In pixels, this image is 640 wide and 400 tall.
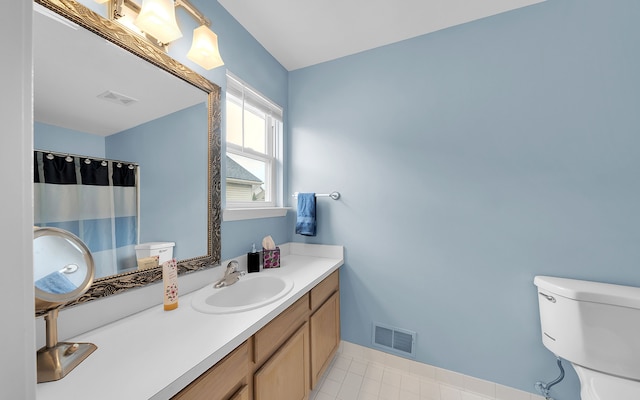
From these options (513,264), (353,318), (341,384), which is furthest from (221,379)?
(513,264)

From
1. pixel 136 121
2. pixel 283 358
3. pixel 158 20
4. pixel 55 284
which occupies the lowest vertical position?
pixel 283 358

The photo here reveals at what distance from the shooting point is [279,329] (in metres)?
1.08

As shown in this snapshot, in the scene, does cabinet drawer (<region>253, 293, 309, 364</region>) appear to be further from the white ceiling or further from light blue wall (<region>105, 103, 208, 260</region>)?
the white ceiling

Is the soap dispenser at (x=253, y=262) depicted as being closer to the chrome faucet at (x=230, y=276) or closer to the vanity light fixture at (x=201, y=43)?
the chrome faucet at (x=230, y=276)

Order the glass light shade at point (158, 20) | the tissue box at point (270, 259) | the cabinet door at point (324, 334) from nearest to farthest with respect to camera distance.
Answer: the glass light shade at point (158, 20), the cabinet door at point (324, 334), the tissue box at point (270, 259)

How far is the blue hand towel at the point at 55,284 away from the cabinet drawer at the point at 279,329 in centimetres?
62

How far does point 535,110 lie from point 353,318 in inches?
73.3

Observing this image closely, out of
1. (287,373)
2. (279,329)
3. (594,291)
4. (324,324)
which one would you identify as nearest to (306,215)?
(324,324)

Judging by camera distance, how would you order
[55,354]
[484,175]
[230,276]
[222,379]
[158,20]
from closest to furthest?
[55,354] < [222,379] < [158,20] < [230,276] < [484,175]

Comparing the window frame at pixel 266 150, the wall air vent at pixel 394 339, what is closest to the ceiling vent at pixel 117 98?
the window frame at pixel 266 150

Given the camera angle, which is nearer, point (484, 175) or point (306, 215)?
point (484, 175)

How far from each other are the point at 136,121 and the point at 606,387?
2.41 meters

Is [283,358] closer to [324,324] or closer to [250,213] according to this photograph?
[324,324]

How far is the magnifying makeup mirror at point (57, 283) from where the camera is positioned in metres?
0.63
